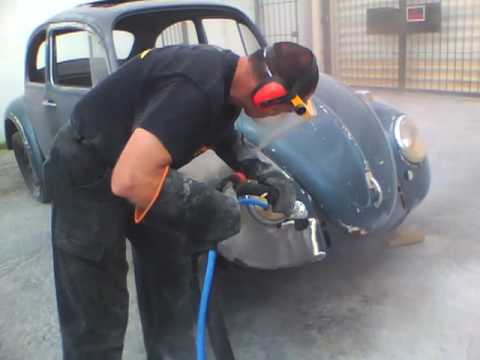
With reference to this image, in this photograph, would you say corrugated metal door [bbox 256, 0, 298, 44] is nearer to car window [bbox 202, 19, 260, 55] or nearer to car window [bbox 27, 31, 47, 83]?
car window [bbox 27, 31, 47, 83]

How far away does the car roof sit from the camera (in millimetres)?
3248

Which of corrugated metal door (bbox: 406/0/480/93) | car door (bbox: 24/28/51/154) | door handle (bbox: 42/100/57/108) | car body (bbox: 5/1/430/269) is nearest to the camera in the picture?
car body (bbox: 5/1/430/269)

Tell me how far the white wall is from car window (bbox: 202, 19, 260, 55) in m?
4.25

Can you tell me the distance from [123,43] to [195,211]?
2293 mm

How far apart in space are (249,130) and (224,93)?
1.02 metres

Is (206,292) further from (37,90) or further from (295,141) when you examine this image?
(37,90)

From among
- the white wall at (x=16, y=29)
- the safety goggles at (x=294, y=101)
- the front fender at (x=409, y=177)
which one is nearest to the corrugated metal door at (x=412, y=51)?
the white wall at (x=16, y=29)

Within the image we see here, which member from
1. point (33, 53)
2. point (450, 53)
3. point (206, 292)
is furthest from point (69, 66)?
point (450, 53)

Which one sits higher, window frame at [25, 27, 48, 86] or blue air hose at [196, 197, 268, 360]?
window frame at [25, 27, 48, 86]

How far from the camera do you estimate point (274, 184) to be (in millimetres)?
1963

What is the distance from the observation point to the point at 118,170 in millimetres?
1493

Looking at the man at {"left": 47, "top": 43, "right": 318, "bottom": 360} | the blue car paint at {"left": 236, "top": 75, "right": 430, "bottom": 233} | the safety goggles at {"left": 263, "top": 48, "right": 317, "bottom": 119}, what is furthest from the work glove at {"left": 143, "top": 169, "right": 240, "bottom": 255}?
the blue car paint at {"left": 236, "top": 75, "right": 430, "bottom": 233}

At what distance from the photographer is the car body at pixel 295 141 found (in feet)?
7.83

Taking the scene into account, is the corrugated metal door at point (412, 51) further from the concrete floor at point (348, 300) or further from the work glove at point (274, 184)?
the work glove at point (274, 184)
